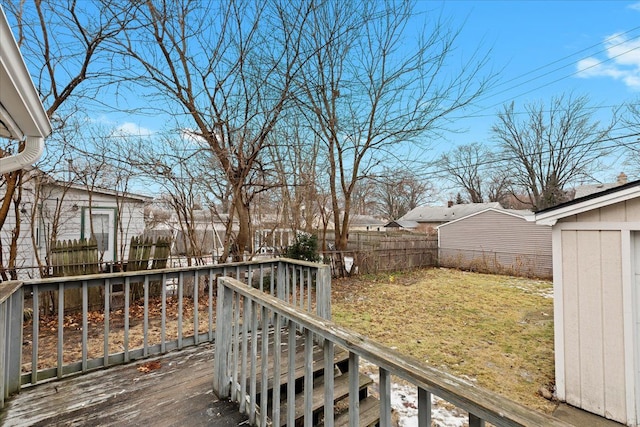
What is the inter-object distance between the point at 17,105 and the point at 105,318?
185 centimetres

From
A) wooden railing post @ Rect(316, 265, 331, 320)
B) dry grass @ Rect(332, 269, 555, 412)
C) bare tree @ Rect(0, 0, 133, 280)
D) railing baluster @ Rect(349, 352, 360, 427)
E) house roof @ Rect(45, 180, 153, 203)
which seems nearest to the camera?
railing baluster @ Rect(349, 352, 360, 427)

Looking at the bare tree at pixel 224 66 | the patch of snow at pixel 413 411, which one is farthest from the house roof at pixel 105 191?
the patch of snow at pixel 413 411

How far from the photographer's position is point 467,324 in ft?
18.2

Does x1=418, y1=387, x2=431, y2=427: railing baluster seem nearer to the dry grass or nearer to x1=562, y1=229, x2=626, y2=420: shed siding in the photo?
the dry grass

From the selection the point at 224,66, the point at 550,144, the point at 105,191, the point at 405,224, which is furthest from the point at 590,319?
the point at 405,224

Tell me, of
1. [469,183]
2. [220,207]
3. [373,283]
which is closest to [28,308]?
[220,207]

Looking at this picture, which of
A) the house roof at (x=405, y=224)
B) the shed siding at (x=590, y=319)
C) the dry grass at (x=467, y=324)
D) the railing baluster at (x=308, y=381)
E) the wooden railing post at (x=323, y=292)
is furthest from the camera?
the house roof at (x=405, y=224)

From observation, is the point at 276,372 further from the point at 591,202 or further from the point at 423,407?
the point at 591,202

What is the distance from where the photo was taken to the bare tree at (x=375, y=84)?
7809mm

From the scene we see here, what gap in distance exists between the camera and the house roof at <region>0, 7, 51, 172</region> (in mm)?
1555

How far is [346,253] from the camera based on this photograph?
9.62 metres

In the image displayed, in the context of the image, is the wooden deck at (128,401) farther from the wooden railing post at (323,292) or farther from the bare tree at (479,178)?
the bare tree at (479,178)

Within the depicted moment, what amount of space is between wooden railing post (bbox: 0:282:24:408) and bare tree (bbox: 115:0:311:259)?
409cm

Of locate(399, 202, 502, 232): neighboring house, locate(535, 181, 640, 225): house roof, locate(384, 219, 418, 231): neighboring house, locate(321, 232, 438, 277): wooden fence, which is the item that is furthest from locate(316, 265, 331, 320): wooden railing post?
locate(384, 219, 418, 231): neighboring house
